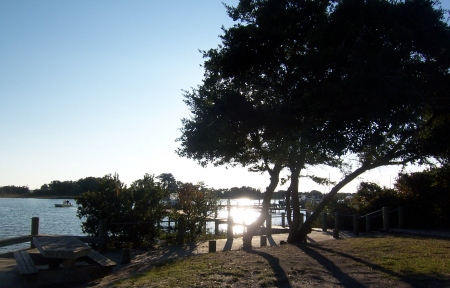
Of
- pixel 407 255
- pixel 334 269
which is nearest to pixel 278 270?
pixel 334 269

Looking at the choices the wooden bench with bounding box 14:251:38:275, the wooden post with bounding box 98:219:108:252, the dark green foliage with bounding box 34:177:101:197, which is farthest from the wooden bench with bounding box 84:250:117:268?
the dark green foliage with bounding box 34:177:101:197

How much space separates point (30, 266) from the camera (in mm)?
9445

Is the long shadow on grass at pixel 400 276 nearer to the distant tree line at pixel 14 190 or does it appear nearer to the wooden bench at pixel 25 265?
the wooden bench at pixel 25 265

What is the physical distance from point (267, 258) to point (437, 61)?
6366mm

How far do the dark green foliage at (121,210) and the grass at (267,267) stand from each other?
5.21m

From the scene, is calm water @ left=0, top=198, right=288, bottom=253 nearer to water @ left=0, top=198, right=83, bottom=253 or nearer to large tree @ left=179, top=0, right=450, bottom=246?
water @ left=0, top=198, right=83, bottom=253

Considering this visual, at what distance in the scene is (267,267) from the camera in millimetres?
9984

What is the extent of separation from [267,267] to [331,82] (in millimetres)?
4476

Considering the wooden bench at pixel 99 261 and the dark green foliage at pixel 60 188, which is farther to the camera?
the dark green foliage at pixel 60 188

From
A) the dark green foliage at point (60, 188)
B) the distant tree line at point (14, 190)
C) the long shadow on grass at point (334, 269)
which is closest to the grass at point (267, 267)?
the long shadow on grass at point (334, 269)

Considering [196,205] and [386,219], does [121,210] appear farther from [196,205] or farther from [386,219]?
[386,219]

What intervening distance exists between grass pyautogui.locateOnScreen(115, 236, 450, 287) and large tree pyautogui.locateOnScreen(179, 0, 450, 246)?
267cm

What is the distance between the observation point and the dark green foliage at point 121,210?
16547mm

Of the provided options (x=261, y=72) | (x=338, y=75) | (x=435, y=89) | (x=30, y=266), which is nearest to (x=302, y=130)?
(x=338, y=75)
